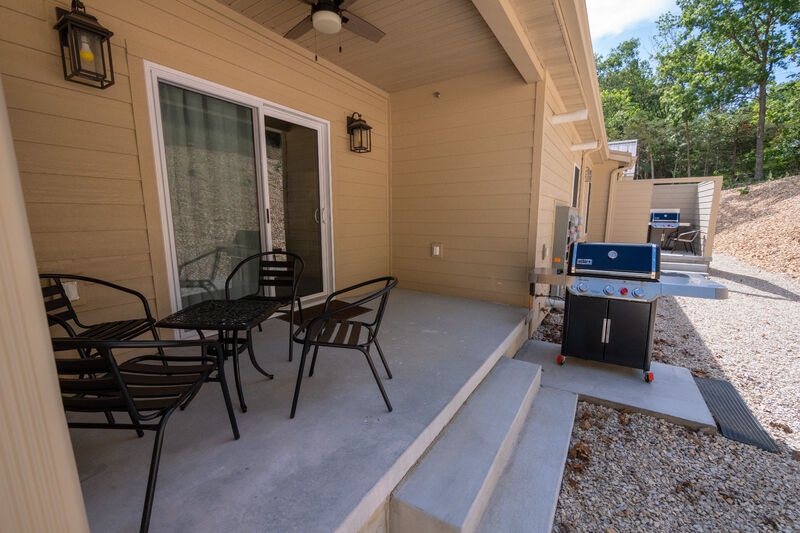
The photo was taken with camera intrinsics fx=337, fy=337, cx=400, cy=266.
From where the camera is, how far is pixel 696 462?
196cm

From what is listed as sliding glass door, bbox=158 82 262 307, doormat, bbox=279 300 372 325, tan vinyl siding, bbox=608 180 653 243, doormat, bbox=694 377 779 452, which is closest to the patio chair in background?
tan vinyl siding, bbox=608 180 653 243

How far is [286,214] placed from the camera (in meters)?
3.50

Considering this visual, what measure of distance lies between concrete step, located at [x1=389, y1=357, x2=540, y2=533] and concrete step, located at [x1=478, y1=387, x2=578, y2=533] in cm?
6

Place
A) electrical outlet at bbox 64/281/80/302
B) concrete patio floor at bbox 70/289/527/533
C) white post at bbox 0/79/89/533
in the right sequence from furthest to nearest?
electrical outlet at bbox 64/281/80/302, concrete patio floor at bbox 70/289/527/533, white post at bbox 0/79/89/533

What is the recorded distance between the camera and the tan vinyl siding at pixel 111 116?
1.78m

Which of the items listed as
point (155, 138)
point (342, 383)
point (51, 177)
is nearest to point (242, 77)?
point (155, 138)

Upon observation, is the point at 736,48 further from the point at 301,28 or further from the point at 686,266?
the point at 301,28

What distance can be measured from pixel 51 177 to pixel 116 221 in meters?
0.36

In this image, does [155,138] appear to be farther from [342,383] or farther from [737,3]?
[737,3]

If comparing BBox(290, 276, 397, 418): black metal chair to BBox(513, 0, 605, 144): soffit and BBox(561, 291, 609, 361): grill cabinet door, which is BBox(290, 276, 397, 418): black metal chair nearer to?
BBox(561, 291, 609, 361): grill cabinet door

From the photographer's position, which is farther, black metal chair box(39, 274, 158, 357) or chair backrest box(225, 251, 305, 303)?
chair backrest box(225, 251, 305, 303)

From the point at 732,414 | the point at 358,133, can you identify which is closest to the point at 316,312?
the point at 358,133

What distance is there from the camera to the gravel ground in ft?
5.29

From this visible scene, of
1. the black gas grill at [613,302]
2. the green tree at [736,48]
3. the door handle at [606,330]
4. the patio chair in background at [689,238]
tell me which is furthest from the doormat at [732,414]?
the green tree at [736,48]
